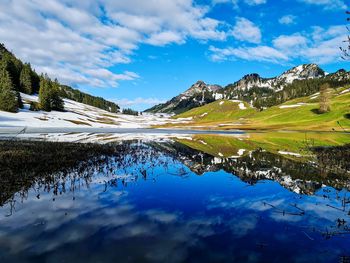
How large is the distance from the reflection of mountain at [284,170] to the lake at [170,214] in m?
0.11

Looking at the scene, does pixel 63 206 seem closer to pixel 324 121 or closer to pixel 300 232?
pixel 300 232

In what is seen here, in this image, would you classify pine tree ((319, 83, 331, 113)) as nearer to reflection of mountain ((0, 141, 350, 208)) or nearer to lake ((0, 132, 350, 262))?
reflection of mountain ((0, 141, 350, 208))

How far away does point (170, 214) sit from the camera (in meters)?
11.4

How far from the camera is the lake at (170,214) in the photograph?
26.3 ft

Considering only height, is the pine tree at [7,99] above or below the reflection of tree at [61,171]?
above

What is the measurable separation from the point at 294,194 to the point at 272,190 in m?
1.18

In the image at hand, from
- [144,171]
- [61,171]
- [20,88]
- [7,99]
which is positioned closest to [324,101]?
[7,99]

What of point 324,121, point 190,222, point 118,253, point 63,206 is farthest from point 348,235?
point 324,121

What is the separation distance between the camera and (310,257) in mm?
7906

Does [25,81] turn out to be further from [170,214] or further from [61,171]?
[170,214]

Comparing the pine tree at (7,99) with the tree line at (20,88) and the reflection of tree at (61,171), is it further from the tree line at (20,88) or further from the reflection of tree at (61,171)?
the reflection of tree at (61,171)

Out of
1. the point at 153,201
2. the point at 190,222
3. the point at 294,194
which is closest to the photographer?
the point at 190,222

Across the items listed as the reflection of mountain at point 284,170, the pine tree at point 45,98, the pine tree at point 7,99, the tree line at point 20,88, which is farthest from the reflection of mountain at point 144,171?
the pine tree at point 45,98

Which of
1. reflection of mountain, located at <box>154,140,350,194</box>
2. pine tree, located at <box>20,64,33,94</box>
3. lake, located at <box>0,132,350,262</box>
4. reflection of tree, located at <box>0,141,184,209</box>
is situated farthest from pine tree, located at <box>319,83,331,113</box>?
pine tree, located at <box>20,64,33,94</box>
